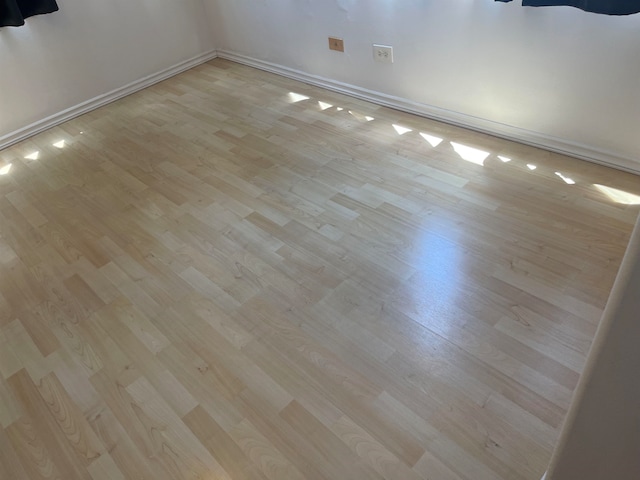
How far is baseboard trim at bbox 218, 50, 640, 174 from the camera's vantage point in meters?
2.21

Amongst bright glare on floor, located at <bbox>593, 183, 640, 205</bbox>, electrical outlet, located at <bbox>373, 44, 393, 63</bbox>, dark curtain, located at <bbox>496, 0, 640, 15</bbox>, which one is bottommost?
bright glare on floor, located at <bbox>593, 183, 640, 205</bbox>

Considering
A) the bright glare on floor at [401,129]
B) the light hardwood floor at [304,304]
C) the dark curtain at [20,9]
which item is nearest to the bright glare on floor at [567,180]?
the light hardwood floor at [304,304]

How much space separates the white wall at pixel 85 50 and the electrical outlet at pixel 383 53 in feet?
6.00

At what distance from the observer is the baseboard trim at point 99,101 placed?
125 inches

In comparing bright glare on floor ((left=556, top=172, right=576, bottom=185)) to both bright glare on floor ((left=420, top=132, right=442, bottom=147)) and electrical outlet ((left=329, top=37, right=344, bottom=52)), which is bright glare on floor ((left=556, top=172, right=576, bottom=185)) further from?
electrical outlet ((left=329, top=37, right=344, bottom=52))

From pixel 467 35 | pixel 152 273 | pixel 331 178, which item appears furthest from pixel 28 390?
pixel 467 35

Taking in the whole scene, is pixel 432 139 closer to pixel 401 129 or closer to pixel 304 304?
pixel 401 129

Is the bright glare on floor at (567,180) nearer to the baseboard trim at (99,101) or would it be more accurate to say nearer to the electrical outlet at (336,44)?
the electrical outlet at (336,44)

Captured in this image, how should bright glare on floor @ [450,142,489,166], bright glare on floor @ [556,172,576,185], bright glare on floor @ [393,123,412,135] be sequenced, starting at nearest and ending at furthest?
bright glare on floor @ [556,172,576,185] < bright glare on floor @ [450,142,489,166] < bright glare on floor @ [393,123,412,135]

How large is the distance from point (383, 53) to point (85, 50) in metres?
2.15

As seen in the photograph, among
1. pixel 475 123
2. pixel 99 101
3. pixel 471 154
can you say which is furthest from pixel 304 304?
pixel 99 101

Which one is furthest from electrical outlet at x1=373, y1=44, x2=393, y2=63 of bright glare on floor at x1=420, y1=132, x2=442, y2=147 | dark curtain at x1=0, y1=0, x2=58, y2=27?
dark curtain at x1=0, y1=0, x2=58, y2=27

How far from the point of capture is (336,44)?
10.1ft

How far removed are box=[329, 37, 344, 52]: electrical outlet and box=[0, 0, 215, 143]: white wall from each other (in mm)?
1450
